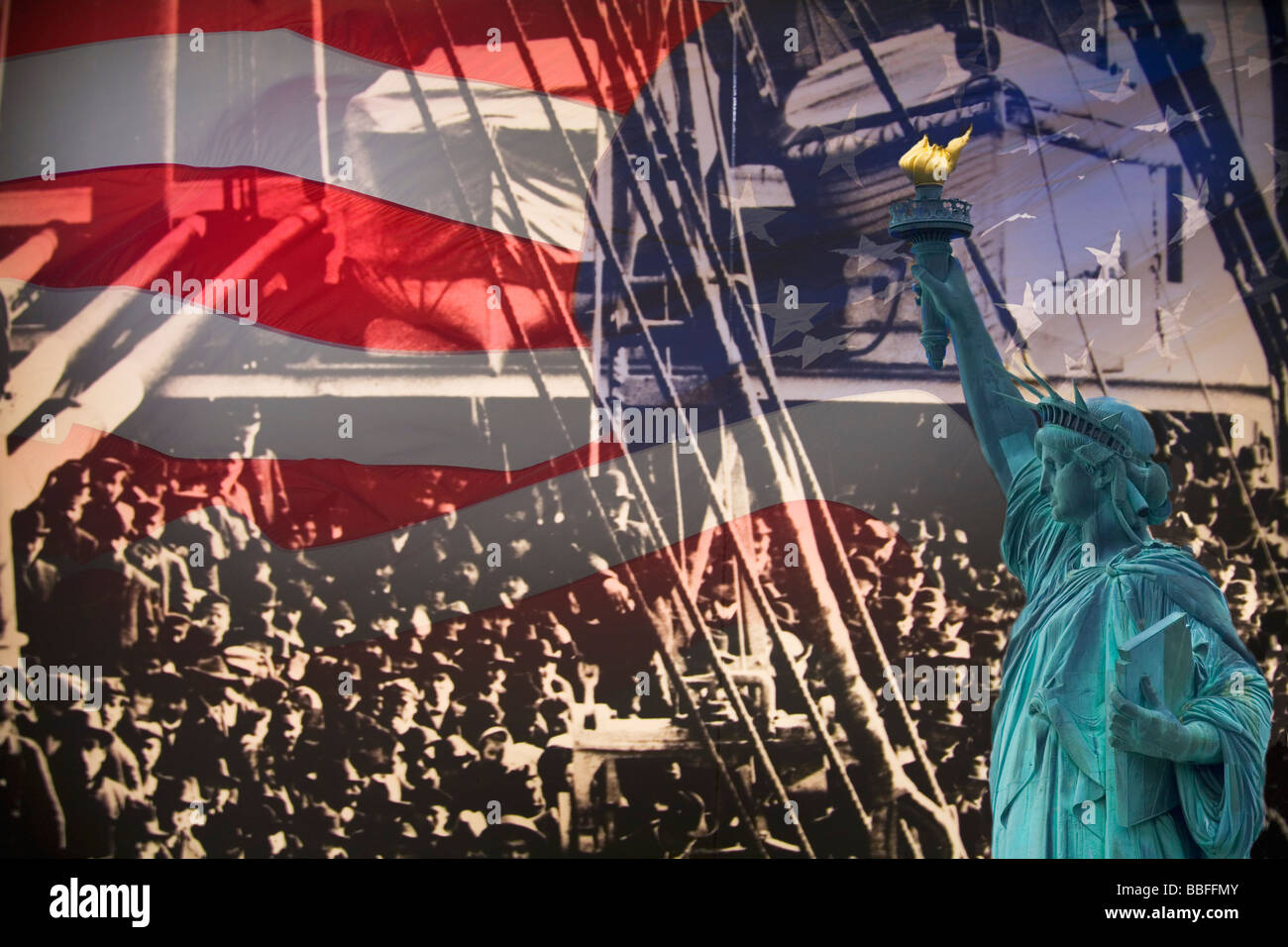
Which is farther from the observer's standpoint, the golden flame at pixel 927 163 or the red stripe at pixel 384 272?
the red stripe at pixel 384 272

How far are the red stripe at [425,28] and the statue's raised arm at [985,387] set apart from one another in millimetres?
1220

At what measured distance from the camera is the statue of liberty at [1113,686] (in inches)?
147

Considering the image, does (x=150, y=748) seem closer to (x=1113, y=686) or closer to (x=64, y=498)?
(x=64, y=498)

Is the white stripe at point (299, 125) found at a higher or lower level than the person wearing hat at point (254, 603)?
higher

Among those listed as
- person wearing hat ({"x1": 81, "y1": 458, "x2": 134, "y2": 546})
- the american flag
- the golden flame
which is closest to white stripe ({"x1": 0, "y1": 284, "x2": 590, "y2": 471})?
the american flag

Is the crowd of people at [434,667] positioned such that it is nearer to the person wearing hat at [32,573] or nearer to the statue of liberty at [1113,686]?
the person wearing hat at [32,573]

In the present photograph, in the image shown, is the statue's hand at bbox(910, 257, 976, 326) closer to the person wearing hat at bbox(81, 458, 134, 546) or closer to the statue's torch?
the statue's torch

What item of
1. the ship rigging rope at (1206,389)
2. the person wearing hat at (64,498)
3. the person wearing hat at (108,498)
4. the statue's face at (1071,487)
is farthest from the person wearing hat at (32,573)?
the ship rigging rope at (1206,389)

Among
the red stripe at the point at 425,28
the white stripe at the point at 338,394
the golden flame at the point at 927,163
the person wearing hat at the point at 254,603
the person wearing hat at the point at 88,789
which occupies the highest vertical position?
the red stripe at the point at 425,28

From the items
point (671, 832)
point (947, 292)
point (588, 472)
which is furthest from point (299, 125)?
point (671, 832)

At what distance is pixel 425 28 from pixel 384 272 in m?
0.84

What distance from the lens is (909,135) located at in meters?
Answer: 4.48

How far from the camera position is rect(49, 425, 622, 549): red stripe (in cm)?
447
